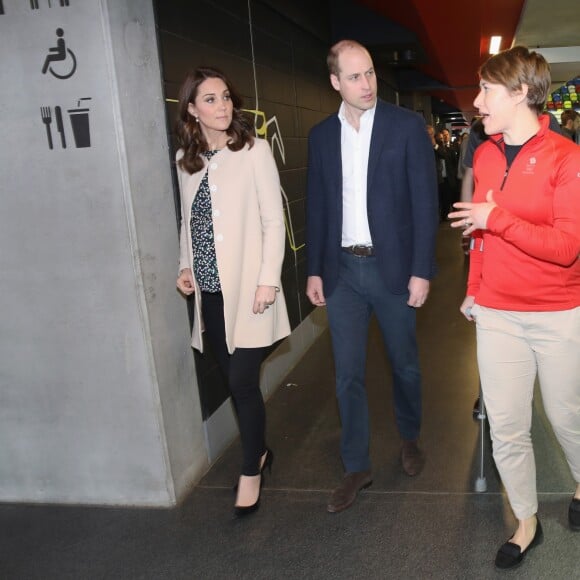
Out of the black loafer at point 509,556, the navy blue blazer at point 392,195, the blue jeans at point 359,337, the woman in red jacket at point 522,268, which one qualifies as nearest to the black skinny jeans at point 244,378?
the blue jeans at point 359,337

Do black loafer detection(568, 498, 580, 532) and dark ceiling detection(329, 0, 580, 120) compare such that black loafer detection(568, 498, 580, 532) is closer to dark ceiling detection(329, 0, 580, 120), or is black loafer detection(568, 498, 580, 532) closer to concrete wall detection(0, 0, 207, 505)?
concrete wall detection(0, 0, 207, 505)

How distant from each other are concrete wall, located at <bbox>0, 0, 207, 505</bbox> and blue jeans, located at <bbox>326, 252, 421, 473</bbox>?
70 cm

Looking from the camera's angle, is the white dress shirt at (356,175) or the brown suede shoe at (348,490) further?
the brown suede shoe at (348,490)

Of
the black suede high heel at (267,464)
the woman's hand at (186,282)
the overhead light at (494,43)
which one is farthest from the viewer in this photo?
the overhead light at (494,43)

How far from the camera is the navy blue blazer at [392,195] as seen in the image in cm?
242

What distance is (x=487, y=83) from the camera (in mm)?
1927

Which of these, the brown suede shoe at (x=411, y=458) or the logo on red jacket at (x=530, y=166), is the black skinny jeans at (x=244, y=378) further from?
the logo on red jacket at (x=530, y=166)

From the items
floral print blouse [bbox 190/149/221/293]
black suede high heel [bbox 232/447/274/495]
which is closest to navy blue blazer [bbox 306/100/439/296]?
floral print blouse [bbox 190/149/221/293]

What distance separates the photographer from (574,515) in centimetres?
231

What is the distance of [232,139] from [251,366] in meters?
0.87

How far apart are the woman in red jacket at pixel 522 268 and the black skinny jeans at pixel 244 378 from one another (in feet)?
2.84

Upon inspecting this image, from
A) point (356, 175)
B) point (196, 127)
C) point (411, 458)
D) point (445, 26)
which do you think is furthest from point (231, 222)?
point (445, 26)

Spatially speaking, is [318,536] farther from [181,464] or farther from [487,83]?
[487,83]

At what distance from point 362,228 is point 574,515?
4.20ft
